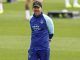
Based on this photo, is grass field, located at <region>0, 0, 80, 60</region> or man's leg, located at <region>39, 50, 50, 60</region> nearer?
man's leg, located at <region>39, 50, 50, 60</region>

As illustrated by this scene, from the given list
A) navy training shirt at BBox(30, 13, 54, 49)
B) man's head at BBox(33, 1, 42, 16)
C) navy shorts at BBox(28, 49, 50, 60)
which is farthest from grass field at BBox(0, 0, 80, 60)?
man's head at BBox(33, 1, 42, 16)

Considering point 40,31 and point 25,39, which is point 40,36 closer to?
point 40,31

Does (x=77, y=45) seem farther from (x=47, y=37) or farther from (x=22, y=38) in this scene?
(x=47, y=37)

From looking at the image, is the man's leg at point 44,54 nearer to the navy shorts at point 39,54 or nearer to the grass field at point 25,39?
the navy shorts at point 39,54

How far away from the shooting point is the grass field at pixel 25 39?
47.3 feet

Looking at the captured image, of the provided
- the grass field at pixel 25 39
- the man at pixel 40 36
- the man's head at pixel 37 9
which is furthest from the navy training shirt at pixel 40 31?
the grass field at pixel 25 39

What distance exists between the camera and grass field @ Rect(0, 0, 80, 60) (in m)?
14.4

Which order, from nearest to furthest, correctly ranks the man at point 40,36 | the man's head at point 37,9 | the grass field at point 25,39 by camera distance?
the man's head at point 37,9 → the man at point 40,36 → the grass field at point 25,39

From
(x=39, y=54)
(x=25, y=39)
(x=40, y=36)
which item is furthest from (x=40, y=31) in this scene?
(x=25, y=39)

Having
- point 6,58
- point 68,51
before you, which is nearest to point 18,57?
point 6,58

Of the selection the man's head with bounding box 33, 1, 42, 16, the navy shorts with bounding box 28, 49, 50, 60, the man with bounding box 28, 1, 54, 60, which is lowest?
the navy shorts with bounding box 28, 49, 50, 60

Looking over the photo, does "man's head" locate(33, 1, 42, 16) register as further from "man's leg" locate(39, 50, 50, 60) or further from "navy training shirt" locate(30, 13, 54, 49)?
"man's leg" locate(39, 50, 50, 60)

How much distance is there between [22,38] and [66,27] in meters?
3.21

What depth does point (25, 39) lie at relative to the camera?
1716 cm
